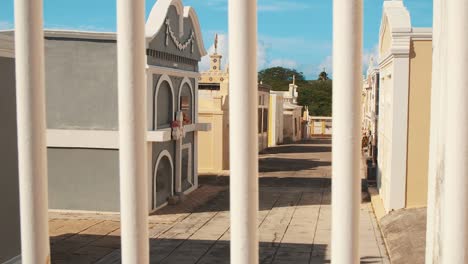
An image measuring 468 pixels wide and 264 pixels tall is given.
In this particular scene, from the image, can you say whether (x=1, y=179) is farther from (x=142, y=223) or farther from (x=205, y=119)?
(x=205, y=119)

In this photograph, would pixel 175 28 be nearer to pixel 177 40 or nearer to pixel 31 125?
pixel 177 40

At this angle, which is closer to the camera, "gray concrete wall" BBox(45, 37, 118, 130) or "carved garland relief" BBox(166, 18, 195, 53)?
"gray concrete wall" BBox(45, 37, 118, 130)

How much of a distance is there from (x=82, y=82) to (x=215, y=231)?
266 inches

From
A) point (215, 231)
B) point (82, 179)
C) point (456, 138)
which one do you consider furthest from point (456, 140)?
point (82, 179)

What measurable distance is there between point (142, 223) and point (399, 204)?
36.2 ft

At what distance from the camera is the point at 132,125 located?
8250 millimetres

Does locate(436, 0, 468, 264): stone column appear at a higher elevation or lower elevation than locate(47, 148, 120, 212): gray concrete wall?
higher

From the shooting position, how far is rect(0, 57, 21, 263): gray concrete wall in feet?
41.5

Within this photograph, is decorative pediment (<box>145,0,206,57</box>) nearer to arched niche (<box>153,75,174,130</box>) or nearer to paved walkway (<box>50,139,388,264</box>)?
arched niche (<box>153,75,174,130</box>)

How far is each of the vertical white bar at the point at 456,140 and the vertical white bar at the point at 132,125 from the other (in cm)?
386

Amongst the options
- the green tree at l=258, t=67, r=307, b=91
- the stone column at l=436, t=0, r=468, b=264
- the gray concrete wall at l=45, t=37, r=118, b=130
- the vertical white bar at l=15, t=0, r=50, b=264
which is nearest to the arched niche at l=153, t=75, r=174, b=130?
the gray concrete wall at l=45, t=37, r=118, b=130

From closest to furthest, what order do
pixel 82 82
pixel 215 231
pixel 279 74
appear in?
pixel 215 231 → pixel 82 82 → pixel 279 74

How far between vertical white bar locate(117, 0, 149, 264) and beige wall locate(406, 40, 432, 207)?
10942 millimetres

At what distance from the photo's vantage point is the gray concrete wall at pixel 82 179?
2053 cm
